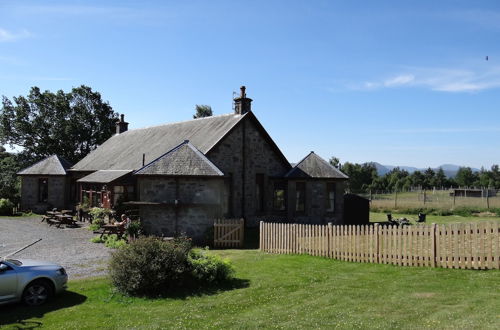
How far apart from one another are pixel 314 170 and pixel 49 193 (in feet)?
74.4

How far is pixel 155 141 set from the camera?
96.8 feet

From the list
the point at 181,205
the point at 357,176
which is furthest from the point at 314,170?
the point at 357,176

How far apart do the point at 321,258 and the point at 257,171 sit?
416 inches

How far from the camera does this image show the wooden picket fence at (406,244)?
12266mm

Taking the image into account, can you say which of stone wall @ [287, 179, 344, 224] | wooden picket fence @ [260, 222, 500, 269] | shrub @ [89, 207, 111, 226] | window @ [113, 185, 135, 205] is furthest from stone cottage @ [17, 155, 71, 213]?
wooden picket fence @ [260, 222, 500, 269]

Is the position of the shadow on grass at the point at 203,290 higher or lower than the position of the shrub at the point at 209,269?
lower

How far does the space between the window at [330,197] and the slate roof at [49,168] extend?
21.8 m

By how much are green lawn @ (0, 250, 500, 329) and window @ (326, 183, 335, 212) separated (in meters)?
12.1

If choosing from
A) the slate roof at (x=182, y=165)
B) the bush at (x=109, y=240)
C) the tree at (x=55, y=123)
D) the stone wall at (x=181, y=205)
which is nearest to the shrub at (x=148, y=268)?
the bush at (x=109, y=240)

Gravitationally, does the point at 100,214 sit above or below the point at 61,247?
above

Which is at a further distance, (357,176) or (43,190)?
(357,176)

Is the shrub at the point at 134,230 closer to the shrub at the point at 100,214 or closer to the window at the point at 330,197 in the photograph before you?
the shrub at the point at 100,214

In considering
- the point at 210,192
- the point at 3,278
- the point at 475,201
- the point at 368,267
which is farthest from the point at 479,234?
the point at 475,201

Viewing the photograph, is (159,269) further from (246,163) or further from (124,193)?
(124,193)
